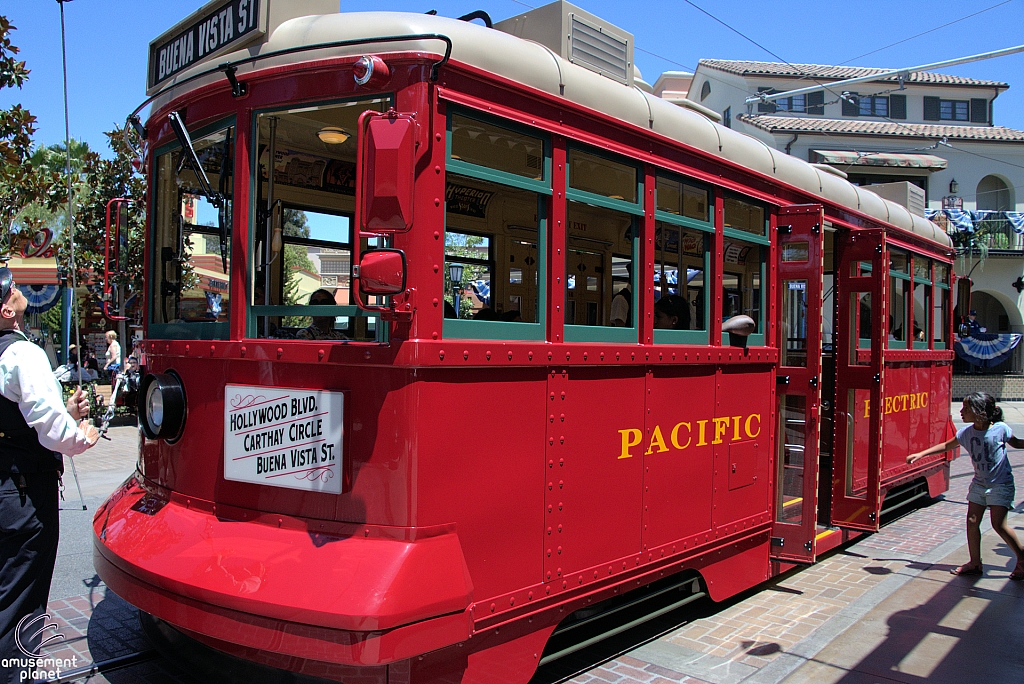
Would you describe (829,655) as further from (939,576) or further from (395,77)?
(395,77)

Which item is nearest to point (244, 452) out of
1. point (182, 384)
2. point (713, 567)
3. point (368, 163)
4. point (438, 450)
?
point (182, 384)

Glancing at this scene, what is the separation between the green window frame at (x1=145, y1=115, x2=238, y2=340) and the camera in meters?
3.41

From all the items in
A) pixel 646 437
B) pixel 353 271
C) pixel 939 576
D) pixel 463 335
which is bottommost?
pixel 939 576

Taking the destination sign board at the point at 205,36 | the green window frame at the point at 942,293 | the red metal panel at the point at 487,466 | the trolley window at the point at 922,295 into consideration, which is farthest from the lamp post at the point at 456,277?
the green window frame at the point at 942,293

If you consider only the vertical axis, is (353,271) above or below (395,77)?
below

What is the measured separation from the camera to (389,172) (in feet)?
8.78

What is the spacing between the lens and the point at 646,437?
406 centimetres

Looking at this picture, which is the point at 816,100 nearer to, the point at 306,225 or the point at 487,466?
the point at 306,225

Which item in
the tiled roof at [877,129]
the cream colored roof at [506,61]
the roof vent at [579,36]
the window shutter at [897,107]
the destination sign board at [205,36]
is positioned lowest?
the cream colored roof at [506,61]

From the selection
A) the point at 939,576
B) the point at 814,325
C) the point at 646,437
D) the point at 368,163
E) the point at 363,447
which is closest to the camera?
the point at 368,163

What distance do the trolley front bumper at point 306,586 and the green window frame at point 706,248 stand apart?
1912 mm

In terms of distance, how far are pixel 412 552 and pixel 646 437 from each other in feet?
5.42

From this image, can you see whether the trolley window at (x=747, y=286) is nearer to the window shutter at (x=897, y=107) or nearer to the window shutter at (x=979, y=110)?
the window shutter at (x=897, y=107)

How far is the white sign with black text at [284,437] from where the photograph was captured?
3014mm
